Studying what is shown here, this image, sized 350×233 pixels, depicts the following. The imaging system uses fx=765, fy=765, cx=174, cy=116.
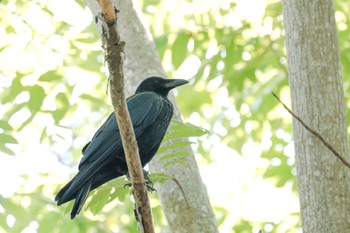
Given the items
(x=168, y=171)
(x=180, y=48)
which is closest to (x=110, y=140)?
(x=168, y=171)

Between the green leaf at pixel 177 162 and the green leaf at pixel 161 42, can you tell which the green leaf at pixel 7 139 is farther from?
the green leaf at pixel 161 42

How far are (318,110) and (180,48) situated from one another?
2.47 m

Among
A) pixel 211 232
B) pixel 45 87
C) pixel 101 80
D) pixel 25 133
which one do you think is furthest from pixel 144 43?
pixel 25 133

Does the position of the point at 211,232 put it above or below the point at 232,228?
below

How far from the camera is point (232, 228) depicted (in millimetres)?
6887

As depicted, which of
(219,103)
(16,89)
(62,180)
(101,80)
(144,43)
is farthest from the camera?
(219,103)

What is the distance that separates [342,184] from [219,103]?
4817 mm

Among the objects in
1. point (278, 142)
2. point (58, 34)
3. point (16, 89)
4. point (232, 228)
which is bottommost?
point (232, 228)

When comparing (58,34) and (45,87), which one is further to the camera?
(58,34)

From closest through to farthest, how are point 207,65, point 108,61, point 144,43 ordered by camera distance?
point 108,61 < point 144,43 < point 207,65

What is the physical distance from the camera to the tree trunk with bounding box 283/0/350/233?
161 inches

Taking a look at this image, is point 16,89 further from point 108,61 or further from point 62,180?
point 108,61

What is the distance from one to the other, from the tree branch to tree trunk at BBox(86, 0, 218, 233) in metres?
1.14

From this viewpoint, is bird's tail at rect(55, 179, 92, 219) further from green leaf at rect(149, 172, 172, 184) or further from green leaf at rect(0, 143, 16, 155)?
green leaf at rect(0, 143, 16, 155)
